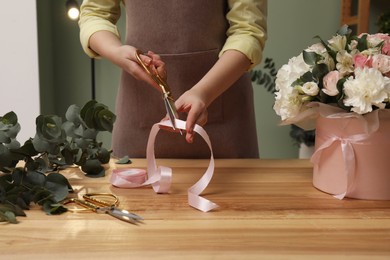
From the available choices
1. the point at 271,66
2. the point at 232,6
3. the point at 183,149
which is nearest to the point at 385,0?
the point at 271,66

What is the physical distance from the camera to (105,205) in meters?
0.78

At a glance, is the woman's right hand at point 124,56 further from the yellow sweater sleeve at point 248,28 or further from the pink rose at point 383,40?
the pink rose at point 383,40

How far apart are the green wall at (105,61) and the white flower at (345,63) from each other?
6.13 feet

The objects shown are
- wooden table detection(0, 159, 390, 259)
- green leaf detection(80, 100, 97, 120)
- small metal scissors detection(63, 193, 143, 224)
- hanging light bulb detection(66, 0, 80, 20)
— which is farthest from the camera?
hanging light bulb detection(66, 0, 80, 20)

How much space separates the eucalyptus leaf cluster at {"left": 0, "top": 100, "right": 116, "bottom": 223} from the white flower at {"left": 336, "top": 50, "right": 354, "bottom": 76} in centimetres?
42

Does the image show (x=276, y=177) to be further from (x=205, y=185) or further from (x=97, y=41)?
(x=97, y=41)

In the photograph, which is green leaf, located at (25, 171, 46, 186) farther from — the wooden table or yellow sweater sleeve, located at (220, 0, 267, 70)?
yellow sweater sleeve, located at (220, 0, 267, 70)

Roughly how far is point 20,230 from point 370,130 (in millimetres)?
561

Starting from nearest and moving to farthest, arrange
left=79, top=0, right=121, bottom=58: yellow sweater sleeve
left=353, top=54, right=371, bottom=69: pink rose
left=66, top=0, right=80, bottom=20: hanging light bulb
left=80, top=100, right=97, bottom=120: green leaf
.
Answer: left=353, top=54, right=371, bottom=69: pink rose
left=80, top=100, right=97, bottom=120: green leaf
left=79, top=0, right=121, bottom=58: yellow sweater sleeve
left=66, top=0, right=80, bottom=20: hanging light bulb

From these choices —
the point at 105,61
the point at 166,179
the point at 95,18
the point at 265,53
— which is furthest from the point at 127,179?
the point at 265,53

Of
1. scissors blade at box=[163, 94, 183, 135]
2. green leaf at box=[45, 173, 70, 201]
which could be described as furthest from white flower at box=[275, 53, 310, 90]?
green leaf at box=[45, 173, 70, 201]

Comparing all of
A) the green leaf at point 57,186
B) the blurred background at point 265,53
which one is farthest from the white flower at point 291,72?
the blurred background at point 265,53

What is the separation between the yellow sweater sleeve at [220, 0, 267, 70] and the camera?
1118 mm

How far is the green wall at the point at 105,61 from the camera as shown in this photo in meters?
2.56
